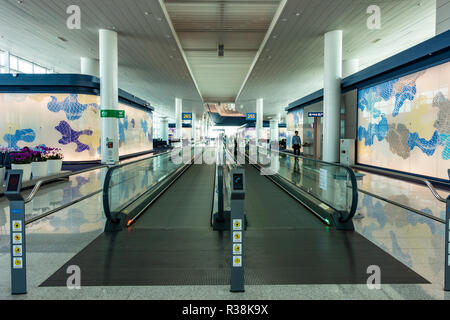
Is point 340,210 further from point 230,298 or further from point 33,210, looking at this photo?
point 33,210

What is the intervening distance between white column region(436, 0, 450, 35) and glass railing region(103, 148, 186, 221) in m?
10.6

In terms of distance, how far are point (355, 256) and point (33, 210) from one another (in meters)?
6.69

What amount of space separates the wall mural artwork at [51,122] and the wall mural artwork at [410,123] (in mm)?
15105

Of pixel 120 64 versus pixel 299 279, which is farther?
pixel 120 64

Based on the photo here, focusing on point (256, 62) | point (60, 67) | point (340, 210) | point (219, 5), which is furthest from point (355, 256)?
point (60, 67)

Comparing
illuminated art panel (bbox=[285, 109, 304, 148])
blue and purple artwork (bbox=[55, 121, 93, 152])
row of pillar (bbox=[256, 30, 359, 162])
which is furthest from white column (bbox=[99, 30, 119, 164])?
illuminated art panel (bbox=[285, 109, 304, 148])

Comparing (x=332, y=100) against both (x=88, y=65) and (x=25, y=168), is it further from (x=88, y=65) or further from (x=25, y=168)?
(x=88, y=65)

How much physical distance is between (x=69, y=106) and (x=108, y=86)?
415cm

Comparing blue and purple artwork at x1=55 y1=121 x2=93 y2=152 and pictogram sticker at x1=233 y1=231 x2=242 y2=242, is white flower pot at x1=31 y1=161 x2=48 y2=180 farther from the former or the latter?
pictogram sticker at x1=233 y1=231 x2=242 y2=242

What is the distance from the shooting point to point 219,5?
14.1 meters

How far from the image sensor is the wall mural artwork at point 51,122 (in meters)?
17.1

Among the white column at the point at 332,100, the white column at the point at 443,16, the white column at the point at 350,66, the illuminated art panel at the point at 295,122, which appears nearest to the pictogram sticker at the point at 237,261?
the white column at the point at 443,16

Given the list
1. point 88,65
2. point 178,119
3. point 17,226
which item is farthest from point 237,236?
point 178,119
